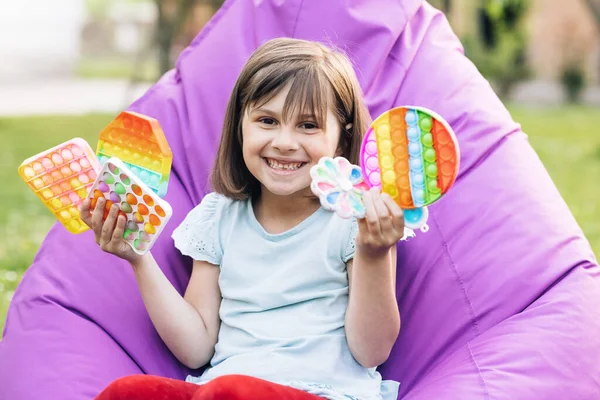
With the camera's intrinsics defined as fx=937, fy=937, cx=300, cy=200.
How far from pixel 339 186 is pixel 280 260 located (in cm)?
40

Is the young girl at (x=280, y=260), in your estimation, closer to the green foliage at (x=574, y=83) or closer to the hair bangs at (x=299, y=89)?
the hair bangs at (x=299, y=89)

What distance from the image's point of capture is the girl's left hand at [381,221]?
1684 millimetres

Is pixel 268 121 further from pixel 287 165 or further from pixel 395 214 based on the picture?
pixel 395 214

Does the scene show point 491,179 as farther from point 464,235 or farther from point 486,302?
point 486,302

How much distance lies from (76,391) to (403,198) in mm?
837

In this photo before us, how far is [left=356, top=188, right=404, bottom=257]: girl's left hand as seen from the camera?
5.52 ft

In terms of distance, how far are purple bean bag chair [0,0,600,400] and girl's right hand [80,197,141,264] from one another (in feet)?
1.08

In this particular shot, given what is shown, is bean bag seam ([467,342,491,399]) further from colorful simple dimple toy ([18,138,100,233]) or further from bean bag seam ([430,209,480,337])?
colorful simple dimple toy ([18,138,100,233])

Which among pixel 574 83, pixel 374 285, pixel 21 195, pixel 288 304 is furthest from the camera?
pixel 574 83

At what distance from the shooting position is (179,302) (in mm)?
2090

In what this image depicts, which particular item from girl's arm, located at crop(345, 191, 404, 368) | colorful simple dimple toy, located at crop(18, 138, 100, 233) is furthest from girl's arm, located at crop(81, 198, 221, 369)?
girl's arm, located at crop(345, 191, 404, 368)

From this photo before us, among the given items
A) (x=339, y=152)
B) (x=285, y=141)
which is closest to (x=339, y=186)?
(x=285, y=141)

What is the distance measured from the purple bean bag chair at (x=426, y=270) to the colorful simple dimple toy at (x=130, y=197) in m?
0.41

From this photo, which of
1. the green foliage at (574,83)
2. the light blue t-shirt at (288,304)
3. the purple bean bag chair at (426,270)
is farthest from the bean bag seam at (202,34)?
the green foliage at (574,83)
